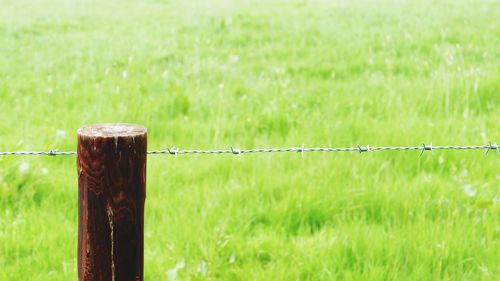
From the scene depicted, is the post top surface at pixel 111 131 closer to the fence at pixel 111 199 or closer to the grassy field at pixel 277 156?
the fence at pixel 111 199

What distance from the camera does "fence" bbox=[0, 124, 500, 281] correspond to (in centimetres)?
212

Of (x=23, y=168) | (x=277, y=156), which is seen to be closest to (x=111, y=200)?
(x=23, y=168)

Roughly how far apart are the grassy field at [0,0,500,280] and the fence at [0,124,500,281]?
951 millimetres

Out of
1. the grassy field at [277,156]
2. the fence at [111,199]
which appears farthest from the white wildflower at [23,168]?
the fence at [111,199]

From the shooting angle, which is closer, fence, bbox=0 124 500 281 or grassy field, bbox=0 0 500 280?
fence, bbox=0 124 500 281

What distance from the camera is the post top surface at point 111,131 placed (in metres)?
2.12

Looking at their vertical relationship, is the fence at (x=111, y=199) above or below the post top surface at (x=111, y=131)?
below

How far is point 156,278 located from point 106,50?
770 centimetres

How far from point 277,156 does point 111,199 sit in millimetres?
2895

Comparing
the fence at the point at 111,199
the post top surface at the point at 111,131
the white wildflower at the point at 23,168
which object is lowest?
the white wildflower at the point at 23,168

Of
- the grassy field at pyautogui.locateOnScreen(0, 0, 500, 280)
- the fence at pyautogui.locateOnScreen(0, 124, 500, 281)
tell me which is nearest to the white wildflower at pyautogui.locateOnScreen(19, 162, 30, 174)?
the grassy field at pyautogui.locateOnScreen(0, 0, 500, 280)

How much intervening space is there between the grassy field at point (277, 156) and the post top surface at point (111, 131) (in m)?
1.16

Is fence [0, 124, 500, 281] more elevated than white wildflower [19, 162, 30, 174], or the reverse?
fence [0, 124, 500, 281]

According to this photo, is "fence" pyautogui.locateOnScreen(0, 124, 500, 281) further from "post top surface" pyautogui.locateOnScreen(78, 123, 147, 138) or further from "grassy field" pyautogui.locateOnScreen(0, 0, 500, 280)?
"grassy field" pyautogui.locateOnScreen(0, 0, 500, 280)
